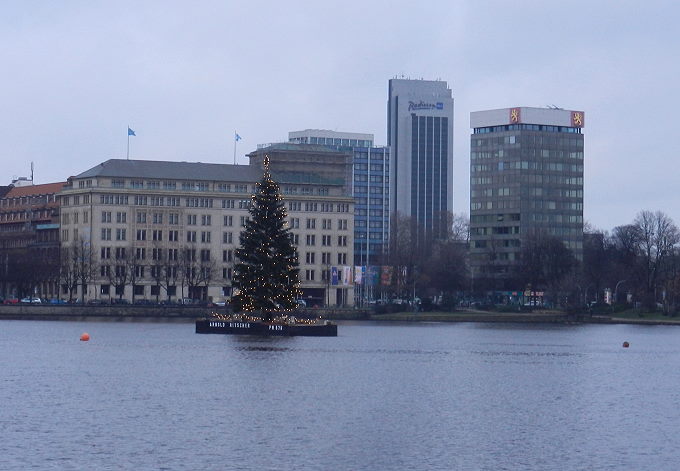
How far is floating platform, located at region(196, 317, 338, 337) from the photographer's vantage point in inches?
4417

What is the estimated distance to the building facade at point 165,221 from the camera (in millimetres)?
188000

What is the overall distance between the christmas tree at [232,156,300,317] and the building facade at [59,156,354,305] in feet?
233

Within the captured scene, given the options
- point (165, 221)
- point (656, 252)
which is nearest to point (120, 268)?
point (165, 221)

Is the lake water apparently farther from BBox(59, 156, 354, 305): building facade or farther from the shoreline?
BBox(59, 156, 354, 305): building facade

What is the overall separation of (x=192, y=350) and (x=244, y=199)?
101m

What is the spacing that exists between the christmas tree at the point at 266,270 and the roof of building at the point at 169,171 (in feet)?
265

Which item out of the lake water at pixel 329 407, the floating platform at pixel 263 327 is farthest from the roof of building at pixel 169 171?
the lake water at pixel 329 407

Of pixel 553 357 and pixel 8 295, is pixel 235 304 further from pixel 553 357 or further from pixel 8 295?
pixel 8 295

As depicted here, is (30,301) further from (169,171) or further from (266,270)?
(266,270)

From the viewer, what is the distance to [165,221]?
193 meters

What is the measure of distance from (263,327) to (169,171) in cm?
8585

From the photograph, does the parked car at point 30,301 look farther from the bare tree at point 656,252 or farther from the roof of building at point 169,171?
the bare tree at point 656,252

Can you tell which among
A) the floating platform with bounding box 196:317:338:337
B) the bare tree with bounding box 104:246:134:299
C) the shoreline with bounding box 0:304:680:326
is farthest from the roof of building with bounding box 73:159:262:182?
the floating platform with bounding box 196:317:338:337

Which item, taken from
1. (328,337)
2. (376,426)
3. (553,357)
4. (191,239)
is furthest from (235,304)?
(191,239)
